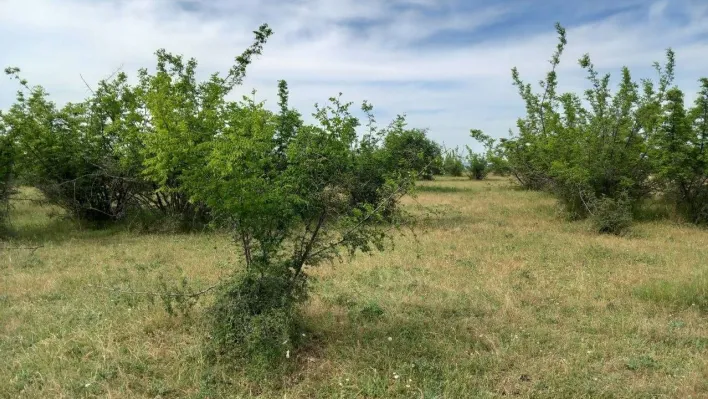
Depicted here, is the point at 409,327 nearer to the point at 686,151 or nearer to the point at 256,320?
the point at 256,320

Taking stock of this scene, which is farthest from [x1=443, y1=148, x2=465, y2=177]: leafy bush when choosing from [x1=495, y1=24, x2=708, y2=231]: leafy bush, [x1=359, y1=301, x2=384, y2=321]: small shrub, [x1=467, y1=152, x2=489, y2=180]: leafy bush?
[x1=359, y1=301, x2=384, y2=321]: small shrub

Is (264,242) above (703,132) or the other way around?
the other way around

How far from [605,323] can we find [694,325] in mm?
907

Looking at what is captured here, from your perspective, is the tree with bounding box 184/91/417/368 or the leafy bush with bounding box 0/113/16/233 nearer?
the tree with bounding box 184/91/417/368

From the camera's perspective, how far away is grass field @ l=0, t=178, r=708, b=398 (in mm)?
3957

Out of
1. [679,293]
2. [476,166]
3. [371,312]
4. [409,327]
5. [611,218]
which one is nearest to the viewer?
[409,327]

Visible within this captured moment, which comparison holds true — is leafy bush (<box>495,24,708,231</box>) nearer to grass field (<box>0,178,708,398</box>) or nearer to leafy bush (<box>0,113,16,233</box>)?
grass field (<box>0,178,708,398</box>)

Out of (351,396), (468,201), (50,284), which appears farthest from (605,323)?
(468,201)

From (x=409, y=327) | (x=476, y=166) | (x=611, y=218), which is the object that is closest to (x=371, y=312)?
(x=409, y=327)

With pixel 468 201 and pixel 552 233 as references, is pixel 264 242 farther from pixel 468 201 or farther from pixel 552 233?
pixel 468 201

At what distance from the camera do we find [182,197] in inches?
475

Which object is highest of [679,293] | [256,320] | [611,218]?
[611,218]

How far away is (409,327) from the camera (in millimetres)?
5090

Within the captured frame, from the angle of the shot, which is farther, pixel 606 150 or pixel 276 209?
pixel 606 150
